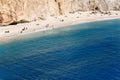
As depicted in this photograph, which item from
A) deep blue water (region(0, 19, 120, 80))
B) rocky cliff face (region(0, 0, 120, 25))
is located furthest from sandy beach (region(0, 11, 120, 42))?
deep blue water (region(0, 19, 120, 80))

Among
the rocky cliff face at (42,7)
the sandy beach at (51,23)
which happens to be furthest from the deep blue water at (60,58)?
the rocky cliff face at (42,7)

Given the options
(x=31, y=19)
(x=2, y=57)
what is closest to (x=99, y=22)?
(x=31, y=19)

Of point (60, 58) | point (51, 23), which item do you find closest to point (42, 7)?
point (51, 23)

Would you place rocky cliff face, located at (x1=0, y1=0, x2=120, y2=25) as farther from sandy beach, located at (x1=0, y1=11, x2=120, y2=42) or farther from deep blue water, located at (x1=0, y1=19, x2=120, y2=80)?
deep blue water, located at (x1=0, y1=19, x2=120, y2=80)

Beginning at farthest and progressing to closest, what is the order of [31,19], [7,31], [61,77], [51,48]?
[31,19] → [7,31] → [51,48] → [61,77]

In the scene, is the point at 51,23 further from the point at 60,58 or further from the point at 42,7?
the point at 60,58

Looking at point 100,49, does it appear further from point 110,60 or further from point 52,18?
point 52,18
